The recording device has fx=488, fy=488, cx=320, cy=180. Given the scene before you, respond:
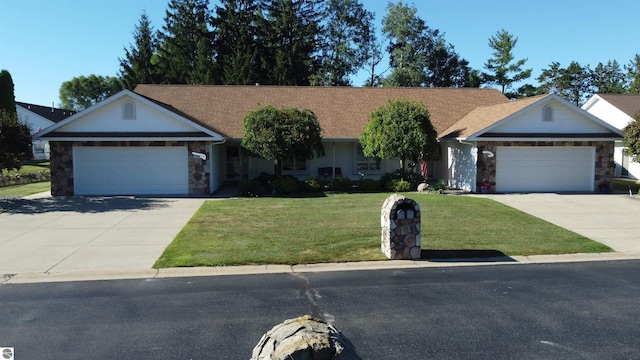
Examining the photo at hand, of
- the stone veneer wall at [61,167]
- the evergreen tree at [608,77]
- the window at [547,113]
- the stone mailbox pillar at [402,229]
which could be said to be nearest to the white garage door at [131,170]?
the stone veneer wall at [61,167]

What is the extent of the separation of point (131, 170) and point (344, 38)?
34.4 m

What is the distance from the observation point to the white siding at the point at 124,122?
69.8 feet

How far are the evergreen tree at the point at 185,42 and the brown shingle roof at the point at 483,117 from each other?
2623 cm

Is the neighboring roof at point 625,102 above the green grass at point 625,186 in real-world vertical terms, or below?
above

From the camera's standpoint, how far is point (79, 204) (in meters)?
18.4

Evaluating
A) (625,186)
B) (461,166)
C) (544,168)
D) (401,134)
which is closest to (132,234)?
(401,134)

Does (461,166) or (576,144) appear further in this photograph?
(461,166)

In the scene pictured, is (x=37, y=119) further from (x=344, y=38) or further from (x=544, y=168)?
(x=544, y=168)

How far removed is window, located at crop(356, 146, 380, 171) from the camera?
26.6 meters

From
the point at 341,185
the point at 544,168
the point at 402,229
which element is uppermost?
the point at 544,168

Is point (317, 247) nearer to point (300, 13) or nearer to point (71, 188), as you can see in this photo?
point (71, 188)

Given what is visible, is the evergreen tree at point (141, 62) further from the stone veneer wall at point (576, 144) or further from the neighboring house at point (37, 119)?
the stone veneer wall at point (576, 144)

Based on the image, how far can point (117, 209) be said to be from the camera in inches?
671

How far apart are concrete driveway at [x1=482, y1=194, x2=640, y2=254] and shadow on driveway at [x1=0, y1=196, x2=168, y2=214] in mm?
13409
